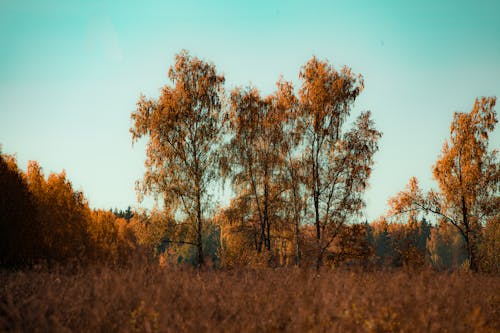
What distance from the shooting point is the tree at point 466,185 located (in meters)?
23.3

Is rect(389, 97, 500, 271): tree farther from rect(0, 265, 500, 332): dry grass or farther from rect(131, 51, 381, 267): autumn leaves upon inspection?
rect(0, 265, 500, 332): dry grass

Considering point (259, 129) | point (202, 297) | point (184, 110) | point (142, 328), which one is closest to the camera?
point (142, 328)

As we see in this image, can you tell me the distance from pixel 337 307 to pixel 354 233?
51.0 feet

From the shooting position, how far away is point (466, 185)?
76.7ft

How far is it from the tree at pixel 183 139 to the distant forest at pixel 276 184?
5cm

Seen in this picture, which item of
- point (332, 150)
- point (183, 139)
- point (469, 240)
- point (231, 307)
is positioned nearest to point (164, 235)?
point (183, 139)

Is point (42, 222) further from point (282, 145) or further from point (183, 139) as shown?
point (282, 145)

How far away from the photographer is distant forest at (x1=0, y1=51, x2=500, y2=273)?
1964cm

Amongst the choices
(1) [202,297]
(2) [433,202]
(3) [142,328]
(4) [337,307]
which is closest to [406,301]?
(4) [337,307]

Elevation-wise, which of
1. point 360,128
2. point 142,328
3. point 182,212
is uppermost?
point 360,128

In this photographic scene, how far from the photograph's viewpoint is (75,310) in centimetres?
541

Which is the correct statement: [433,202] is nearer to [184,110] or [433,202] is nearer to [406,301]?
[184,110]

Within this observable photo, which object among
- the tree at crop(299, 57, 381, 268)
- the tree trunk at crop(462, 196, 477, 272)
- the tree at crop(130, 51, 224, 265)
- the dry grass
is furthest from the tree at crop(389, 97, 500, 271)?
the dry grass

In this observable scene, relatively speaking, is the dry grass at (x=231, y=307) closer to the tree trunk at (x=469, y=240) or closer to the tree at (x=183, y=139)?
the tree at (x=183, y=139)
